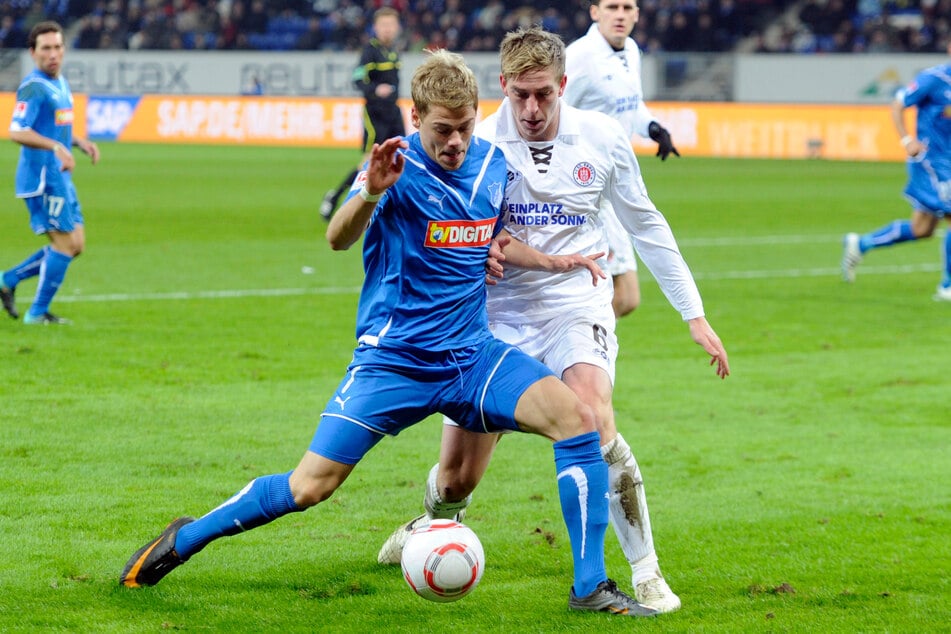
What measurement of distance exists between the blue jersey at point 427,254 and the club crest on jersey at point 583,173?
441 millimetres

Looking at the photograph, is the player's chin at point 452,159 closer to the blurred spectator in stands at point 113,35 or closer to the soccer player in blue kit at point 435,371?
the soccer player in blue kit at point 435,371

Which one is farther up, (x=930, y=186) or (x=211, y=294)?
(x=930, y=186)

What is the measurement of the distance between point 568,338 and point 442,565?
3.32 feet

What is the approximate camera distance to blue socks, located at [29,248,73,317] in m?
10.2

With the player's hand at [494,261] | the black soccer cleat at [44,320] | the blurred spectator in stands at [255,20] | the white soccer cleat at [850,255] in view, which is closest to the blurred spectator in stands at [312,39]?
the blurred spectator in stands at [255,20]

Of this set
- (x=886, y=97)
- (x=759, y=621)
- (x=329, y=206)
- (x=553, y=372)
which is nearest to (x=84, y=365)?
(x=553, y=372)

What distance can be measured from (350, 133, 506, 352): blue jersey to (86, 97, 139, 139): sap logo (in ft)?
110

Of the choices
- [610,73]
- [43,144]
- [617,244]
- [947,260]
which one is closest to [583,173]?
[617,244]

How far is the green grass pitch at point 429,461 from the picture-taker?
4664 millimetres

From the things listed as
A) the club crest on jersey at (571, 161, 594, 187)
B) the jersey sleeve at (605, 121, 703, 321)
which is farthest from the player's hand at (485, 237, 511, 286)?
the jersey sleeve at (605, 121, 703, 321)

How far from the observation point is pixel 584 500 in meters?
4.45

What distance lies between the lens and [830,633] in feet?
14.5

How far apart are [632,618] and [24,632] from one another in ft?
6.39

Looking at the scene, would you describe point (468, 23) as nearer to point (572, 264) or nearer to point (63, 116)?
point (63, 116)
